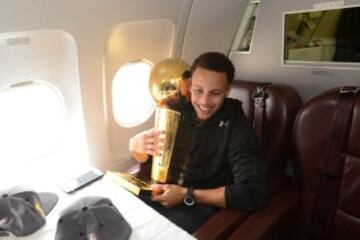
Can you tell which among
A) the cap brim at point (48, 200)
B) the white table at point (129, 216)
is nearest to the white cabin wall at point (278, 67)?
the white table at point (129, 216)

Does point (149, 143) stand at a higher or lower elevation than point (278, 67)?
lower

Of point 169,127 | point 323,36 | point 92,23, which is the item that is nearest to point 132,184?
point 169,127

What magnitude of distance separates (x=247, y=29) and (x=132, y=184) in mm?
1490

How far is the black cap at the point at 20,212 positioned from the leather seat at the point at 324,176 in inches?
35.1

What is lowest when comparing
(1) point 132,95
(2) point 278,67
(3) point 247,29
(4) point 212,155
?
(4) point 212,155

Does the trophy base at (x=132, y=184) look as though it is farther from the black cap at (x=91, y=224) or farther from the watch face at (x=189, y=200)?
the black cap at (x=91, y=224)

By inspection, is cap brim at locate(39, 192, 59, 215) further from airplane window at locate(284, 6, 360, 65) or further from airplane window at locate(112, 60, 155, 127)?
airplane window at locate(284, 6, 360, 65)

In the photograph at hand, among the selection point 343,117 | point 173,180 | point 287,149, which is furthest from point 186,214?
point 343,117

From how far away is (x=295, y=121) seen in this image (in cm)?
164

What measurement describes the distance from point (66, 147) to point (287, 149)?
135 cm

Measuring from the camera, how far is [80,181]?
5.18 ft

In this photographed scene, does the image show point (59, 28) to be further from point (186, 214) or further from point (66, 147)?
point (186, 214)

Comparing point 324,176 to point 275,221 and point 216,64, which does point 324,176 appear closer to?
point 275,221

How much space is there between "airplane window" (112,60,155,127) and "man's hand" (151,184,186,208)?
2.37 ft
